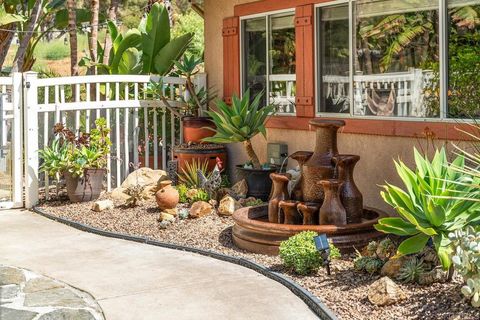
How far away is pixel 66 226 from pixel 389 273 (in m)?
4.41

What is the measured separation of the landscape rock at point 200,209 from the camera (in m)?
8.52

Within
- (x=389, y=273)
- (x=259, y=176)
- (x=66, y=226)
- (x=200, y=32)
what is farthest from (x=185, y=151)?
(x=200, y=32)

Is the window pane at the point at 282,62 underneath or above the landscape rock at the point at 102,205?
above

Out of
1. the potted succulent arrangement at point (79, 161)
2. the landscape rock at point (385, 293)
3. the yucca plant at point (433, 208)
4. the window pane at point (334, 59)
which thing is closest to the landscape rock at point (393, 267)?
the yucca plant at point (433, 208)

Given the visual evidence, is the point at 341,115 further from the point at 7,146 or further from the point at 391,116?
the point at 7,146

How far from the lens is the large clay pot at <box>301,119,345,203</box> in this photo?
7266 mm

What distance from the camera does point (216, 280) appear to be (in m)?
6.10

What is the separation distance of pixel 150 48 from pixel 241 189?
154 inches

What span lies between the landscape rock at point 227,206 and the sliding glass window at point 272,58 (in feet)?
5.03

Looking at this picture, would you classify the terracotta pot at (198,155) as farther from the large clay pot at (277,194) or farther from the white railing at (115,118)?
the large clay pot at (277,194)

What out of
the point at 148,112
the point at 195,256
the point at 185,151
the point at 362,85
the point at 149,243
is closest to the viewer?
the point at 195,256

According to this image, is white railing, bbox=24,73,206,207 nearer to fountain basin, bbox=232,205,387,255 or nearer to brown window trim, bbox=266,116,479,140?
brown window trim, bbox=266,116,479,140

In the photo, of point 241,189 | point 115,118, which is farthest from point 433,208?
point 115,118

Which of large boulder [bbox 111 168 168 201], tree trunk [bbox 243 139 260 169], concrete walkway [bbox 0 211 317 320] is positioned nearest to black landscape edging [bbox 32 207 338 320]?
concrete walkway [bbox 0 211 317 320]
